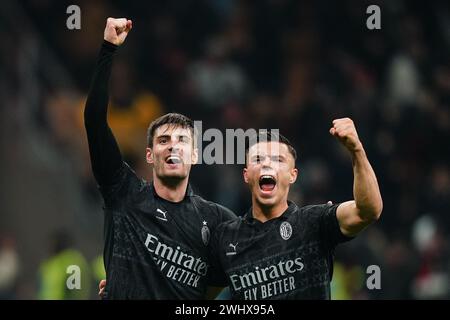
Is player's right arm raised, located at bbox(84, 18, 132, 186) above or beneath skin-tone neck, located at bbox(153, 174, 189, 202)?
above

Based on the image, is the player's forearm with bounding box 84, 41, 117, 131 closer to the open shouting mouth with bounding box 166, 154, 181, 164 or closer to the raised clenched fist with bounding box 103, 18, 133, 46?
the raised clenched fist with bounding box 103, 18, 133, 46

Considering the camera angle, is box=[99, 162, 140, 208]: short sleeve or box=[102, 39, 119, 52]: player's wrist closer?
box=[102, 39, 119, 52]: player's wrist

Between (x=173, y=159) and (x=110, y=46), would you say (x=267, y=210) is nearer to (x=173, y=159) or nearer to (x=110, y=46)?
(x=173, y=159)

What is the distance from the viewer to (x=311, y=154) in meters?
12.6

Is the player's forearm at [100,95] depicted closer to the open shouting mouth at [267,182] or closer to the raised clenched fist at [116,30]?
the raised clenched fist at [116,30]

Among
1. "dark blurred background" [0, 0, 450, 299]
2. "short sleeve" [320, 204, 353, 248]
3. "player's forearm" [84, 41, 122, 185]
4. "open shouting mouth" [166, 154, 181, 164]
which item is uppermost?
"dark blurred background" [0, 0, 450, 299]

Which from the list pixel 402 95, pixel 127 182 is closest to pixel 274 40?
pixel 402 95

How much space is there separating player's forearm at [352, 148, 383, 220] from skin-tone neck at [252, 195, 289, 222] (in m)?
0.56

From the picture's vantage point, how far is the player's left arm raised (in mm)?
5473

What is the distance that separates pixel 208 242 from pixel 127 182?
1.76ft

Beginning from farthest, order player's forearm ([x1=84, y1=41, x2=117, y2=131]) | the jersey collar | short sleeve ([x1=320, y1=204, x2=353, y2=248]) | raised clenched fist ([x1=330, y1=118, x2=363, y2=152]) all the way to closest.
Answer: the jersey collar → player's forearm ([x1=84, y1=41, x2=117, y2=131]) → short sleeve ([x1=320, y1=204, x2=353, y2=248]) → raised clenched fist ([x1=330, y1=118, x2=363, y2=152])

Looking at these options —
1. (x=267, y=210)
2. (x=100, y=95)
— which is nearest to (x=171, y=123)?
(x=100, y=95)

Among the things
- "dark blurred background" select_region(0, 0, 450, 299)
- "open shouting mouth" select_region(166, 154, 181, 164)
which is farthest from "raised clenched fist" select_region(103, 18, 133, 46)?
"dark blurred background" select_region(0, 0, 450, 299)

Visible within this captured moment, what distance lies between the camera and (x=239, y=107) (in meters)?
13.1
